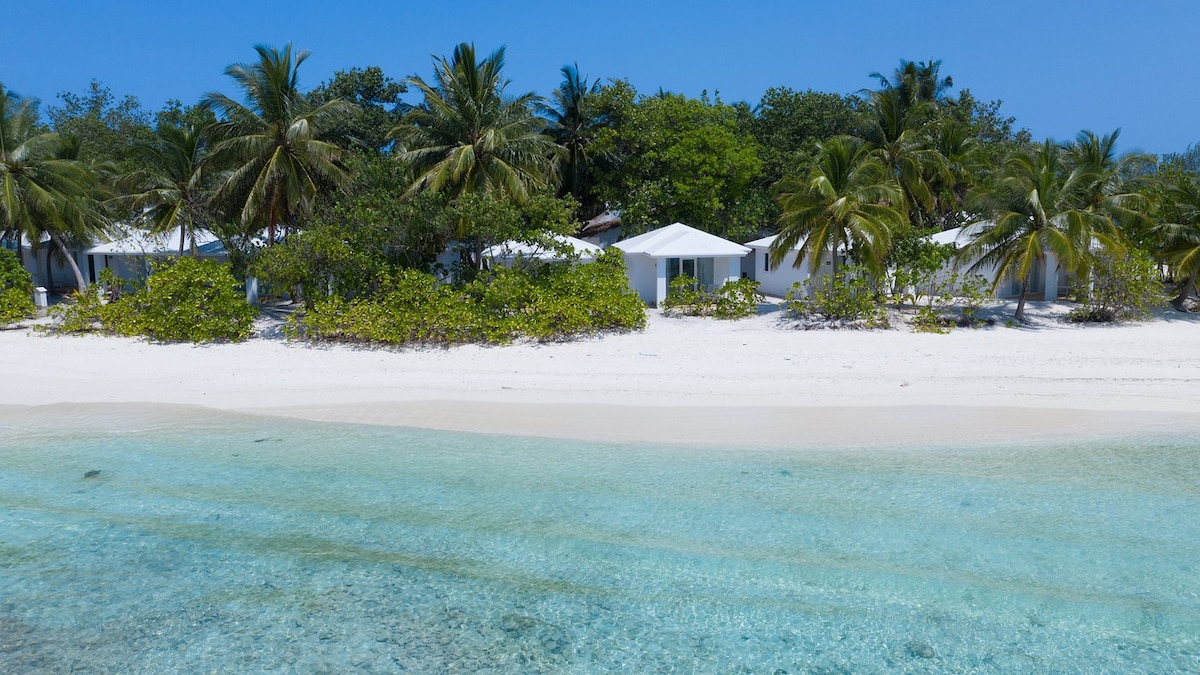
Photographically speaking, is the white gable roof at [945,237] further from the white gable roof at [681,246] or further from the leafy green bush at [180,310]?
the leafy green bush at [180,310]

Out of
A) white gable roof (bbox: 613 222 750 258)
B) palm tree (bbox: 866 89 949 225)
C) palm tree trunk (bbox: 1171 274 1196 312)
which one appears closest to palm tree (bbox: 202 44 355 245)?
Answer: white gable roof (bbox: 613 222 750 258)

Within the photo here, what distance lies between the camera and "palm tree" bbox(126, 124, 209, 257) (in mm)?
22500

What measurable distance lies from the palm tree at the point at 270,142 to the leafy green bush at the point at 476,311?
4.36 metres

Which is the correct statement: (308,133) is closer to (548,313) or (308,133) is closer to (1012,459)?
(548,313)

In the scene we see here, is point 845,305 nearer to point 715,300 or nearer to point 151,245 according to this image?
point 715,300

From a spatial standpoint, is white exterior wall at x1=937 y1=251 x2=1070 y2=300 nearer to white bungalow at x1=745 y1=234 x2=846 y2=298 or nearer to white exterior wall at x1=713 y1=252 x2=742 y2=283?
white bungalow at x1=745 y1=234 x2=846 y2=298

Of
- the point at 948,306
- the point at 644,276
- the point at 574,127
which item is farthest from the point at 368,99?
the point at 948,306

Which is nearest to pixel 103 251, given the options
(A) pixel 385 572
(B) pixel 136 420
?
(B) pixel 136 420

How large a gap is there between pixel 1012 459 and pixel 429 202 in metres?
12.8

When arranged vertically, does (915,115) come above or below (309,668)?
above

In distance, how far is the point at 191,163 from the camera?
899 inches

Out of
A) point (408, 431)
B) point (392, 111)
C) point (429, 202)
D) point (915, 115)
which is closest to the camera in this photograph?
point (408, 431)

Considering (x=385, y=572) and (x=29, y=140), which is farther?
(x=29, y=140)

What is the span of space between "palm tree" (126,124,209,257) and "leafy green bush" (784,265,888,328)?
16.2 meters
